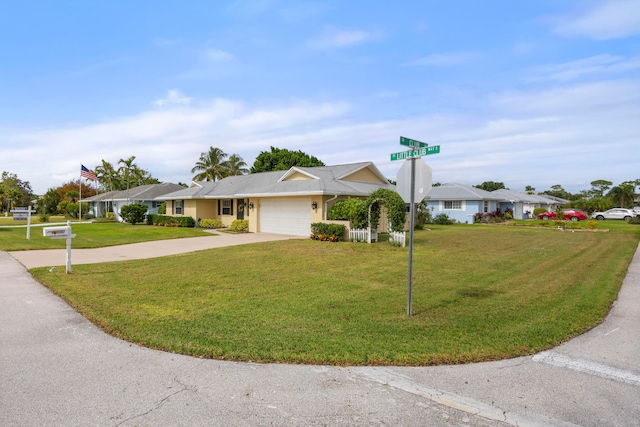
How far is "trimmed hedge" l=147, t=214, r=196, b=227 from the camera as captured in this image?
28.3m

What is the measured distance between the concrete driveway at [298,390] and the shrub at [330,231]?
13.2m

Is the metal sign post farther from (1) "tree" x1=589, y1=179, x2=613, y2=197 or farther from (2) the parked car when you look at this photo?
(1) "tree" x1=589, y1=179, x2=613, y2=197

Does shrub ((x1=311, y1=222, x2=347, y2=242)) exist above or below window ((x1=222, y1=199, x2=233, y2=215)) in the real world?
below

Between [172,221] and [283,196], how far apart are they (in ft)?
39.0

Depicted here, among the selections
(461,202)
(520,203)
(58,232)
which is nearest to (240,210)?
(58,232)

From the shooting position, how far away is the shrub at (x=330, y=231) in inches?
709

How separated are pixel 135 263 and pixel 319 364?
9.34 m

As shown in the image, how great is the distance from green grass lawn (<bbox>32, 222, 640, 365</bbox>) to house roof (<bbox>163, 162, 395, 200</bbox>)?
8.26m

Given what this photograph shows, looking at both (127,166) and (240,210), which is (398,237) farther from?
(127,166)

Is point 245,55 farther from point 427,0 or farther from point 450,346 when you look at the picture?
point 450,346

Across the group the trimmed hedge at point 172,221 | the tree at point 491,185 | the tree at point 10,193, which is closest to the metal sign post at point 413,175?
the trimmed hedge at point 172,221

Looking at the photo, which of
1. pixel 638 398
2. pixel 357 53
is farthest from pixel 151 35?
pixel 638 398

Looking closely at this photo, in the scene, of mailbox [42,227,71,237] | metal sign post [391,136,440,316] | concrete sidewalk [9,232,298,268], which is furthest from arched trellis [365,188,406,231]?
mailbox [42,227,71,237]

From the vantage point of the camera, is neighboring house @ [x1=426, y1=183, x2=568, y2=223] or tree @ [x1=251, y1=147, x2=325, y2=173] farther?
tree @ [x1=251, y1=147, x2=325, y2=173]
